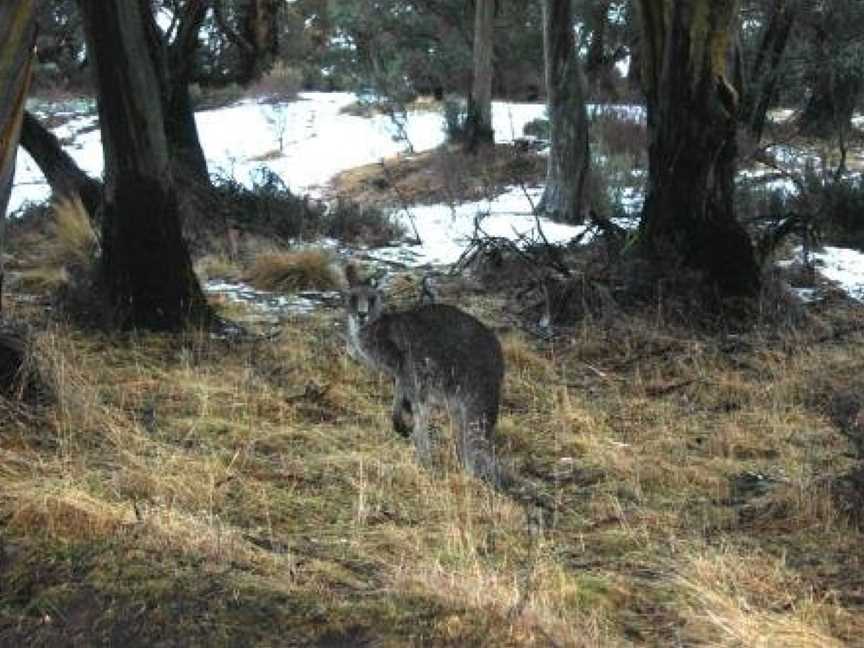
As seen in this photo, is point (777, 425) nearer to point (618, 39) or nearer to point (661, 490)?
point (661, 490)

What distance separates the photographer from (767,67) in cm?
2175

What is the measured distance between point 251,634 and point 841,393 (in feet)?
14.7

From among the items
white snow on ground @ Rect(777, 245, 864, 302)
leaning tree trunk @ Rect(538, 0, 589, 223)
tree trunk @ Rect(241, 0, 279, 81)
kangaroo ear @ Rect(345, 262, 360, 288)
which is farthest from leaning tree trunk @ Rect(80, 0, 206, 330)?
leaning tree trunk @ Rect(538, 0, 589, 223)

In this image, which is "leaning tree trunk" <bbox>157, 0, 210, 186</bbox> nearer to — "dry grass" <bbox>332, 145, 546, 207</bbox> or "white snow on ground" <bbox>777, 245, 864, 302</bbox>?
"dry grass" <bbox>332, 145, 546, 207</bbox>

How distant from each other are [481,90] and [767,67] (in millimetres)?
7567

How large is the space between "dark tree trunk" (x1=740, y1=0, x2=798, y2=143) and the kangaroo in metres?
14.5

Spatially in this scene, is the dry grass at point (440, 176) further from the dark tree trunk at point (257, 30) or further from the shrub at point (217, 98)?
the shrub at point (217, 98)

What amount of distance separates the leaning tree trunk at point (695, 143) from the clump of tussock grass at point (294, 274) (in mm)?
3256

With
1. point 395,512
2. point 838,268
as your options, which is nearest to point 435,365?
point 395,512

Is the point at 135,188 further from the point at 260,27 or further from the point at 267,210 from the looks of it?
the point at 267,210

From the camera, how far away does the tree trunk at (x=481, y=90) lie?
88.3ft

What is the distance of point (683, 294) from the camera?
1038 centimetres

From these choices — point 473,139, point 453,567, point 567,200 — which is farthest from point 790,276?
point 473,139

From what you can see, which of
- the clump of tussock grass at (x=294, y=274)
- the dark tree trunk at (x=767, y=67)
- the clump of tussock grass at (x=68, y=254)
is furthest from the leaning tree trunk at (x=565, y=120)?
the clump of tussock grass at (x=68, y=254)
